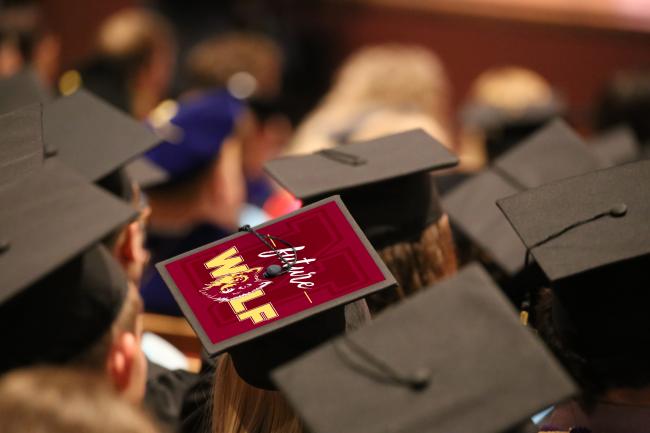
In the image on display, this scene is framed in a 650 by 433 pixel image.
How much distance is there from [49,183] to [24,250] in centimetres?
17

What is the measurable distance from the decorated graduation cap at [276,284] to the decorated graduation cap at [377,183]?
21cm

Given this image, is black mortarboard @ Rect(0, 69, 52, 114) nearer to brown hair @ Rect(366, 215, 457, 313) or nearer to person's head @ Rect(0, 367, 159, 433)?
brown hair @ Rect(366, 215, 457, 313)

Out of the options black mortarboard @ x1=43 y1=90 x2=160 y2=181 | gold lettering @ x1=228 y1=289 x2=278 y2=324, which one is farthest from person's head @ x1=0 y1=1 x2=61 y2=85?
gold lettering @ x1=228 y1=289 x2=278 y2=324

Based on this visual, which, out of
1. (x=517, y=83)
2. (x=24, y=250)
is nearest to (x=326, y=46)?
(x=517, y=83)

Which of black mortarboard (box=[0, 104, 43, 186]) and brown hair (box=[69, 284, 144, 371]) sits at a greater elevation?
black mortarboard (box=[0, 104, 43, 186])

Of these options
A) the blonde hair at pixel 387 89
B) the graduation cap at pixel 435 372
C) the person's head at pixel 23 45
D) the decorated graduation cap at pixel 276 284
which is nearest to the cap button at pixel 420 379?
the graduation cap at pixel 435 372

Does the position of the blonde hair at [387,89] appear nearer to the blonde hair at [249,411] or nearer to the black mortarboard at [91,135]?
the black mortarboard at [91,135]

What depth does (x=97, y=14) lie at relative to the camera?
689 centimetres

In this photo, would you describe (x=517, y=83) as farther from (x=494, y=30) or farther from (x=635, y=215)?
(x=635, y=215)

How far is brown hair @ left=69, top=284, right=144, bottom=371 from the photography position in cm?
153

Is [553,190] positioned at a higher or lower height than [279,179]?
higher

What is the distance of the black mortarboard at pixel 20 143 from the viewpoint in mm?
1741

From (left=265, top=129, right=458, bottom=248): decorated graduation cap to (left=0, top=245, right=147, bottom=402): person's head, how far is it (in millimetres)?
485

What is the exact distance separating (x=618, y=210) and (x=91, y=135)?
127cm
